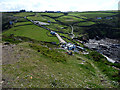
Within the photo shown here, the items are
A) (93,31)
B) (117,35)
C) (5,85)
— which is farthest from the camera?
(93,31)

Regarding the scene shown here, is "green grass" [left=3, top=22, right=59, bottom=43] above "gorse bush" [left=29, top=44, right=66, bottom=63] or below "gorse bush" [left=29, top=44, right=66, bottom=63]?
above

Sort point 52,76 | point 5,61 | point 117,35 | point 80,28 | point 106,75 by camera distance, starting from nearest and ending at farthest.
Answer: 1. point 52,76
2. point 5,61
3. point 106,75
4. point 117,35
5. point 80,28

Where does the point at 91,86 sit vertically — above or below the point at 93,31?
below

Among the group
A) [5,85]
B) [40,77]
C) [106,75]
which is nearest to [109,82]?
[106,75]

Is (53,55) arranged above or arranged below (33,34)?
below

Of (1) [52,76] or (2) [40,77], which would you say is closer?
(2) [40,77]

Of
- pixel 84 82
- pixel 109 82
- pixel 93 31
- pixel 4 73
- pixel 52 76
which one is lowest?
pixel 109 82

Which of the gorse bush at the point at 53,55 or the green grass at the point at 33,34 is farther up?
the green grass at the point at 33,34

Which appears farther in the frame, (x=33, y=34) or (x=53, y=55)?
(x=33, y=34)

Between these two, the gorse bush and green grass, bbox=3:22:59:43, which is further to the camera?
green grass, bbox=3:22:59:43

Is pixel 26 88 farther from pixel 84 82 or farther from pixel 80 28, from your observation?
pixel 80 28

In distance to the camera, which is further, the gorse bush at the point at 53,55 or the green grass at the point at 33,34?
the green grass at the point at 33,34
